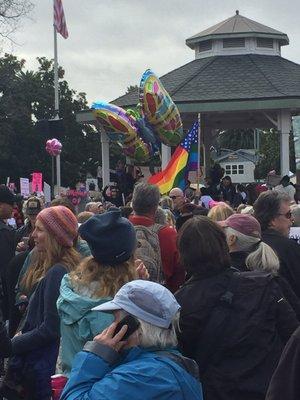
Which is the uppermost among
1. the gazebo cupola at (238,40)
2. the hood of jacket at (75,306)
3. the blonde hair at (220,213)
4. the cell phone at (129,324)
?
the gazebo cupola at (238,40)

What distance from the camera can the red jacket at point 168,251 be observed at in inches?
241

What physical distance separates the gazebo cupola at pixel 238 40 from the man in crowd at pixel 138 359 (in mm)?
26229

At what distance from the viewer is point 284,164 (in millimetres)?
23719

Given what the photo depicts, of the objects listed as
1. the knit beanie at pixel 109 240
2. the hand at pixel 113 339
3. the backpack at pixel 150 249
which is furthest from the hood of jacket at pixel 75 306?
the backpack at pixel 150 249

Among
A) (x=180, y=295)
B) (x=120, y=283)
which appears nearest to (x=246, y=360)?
(x=180, y=295)

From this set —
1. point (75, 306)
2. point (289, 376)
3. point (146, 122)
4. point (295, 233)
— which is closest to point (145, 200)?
point (295, 233)

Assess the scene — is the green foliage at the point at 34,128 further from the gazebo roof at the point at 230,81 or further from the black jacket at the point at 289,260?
the black jacket at the point at 289,260

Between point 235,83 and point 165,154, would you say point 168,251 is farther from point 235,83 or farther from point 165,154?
point 235,83

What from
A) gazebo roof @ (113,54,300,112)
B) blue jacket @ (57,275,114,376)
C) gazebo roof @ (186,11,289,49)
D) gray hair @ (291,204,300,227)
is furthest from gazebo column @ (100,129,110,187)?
blue jacket @ (57,275,114,376)

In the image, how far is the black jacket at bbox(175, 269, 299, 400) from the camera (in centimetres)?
375

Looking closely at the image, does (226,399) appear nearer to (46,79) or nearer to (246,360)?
(246,360)

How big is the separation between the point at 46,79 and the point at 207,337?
5319 centimetres

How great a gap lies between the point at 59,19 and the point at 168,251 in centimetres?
2834

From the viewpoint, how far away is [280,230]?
5.80 metres
